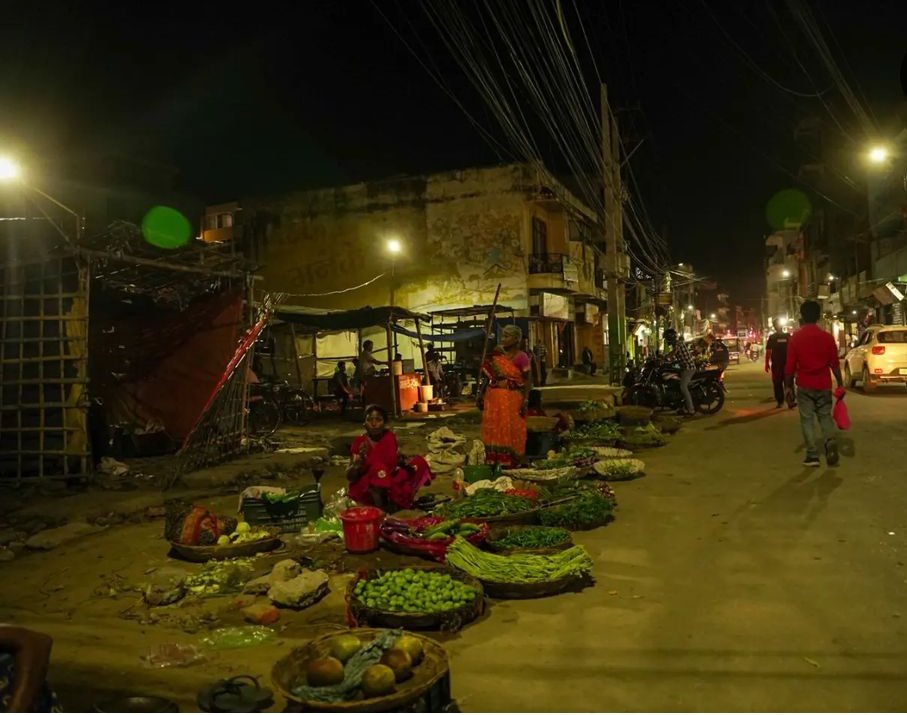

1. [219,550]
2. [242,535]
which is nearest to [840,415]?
[242,535]

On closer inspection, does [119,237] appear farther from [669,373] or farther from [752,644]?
[669,373]

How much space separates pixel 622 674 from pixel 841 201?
47.3m

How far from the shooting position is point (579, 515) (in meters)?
6.65

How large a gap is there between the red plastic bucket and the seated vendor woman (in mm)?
1101

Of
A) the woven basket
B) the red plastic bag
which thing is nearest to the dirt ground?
the red plastic bag

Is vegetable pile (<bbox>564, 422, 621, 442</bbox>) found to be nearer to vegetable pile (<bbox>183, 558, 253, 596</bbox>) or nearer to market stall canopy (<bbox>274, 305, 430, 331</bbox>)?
market stall canopy (<bbox>274, 305, 430, 331</bbox>)

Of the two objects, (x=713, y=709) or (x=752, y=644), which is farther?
(x=752, y=644)

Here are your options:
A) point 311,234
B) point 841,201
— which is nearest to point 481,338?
point 311,234

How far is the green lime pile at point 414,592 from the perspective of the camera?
4281mm

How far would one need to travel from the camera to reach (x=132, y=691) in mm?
3660

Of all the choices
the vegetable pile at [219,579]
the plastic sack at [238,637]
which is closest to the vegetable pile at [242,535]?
the vegetable pile at [219,579]

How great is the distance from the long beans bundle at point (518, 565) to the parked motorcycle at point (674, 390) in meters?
11.9

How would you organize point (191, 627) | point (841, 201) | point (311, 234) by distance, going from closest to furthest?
point (191, 627)
point (311, 234)
point (841, 201)

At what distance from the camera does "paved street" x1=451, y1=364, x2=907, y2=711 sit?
348 cm
